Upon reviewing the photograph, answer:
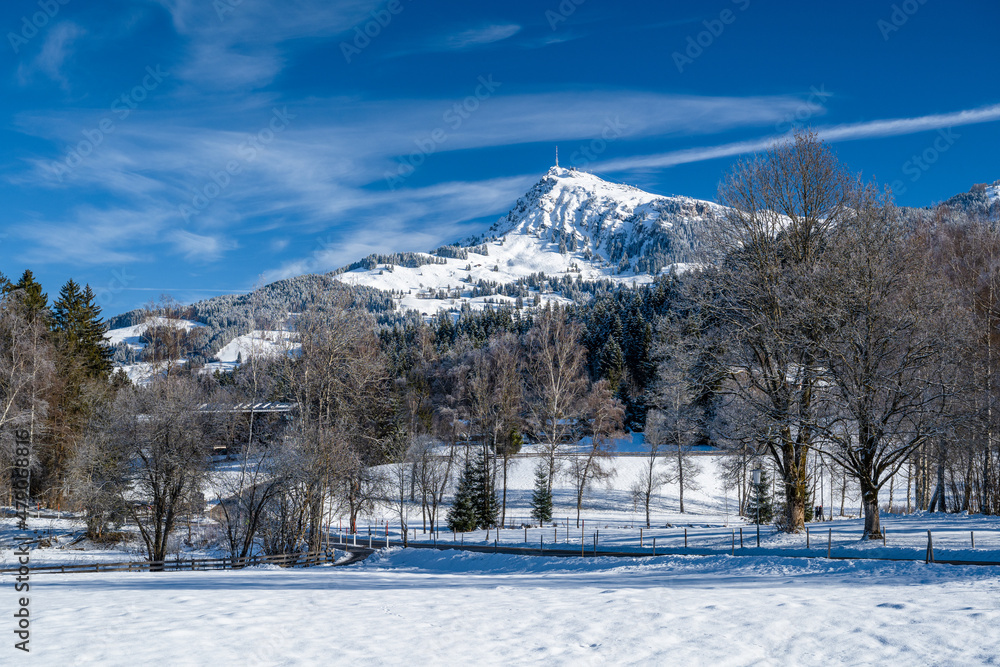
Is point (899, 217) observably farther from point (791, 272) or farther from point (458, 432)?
point (458, 432)

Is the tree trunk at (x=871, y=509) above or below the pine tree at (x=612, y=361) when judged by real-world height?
below

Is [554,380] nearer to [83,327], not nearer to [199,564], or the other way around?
[199,564]

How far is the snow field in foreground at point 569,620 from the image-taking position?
892 cm

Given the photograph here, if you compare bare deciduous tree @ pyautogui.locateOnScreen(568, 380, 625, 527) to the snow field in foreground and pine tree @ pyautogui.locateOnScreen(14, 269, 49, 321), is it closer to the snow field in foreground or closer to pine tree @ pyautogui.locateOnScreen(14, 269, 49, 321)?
the snow field in foreground

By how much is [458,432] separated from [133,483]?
83.4 ft

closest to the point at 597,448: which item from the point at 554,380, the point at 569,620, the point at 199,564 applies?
the point at 554,380

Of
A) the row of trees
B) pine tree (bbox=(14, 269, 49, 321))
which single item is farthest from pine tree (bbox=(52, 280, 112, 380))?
the row of trees

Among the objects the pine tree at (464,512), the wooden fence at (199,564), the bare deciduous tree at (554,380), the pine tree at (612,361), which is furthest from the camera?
the pine tree at (612,361)

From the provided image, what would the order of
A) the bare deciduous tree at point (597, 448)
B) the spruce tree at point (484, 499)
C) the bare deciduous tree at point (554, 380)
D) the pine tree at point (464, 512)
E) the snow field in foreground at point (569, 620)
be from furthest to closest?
the bare deciduous tree at point (597, 448), the bare deciduous tree at point (554, 380), the spruce tree at point (484, 499), the pine tree at point (464, 512), the snow field in foreground at point (569, 620)

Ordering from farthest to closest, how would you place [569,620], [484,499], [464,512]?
[484,499], [464,512], [569,620]

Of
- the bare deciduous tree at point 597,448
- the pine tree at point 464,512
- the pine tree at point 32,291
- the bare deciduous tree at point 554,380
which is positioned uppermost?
the pine tree at point 32,291

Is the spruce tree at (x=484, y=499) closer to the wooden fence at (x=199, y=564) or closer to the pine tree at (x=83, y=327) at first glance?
the wooden fence at (x=199, y=564)

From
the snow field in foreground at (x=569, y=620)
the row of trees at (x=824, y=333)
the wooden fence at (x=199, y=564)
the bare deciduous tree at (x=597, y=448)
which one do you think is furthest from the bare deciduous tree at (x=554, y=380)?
the snow field in foreground at (x=569, y=620)

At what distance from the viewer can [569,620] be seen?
35.9 ft
